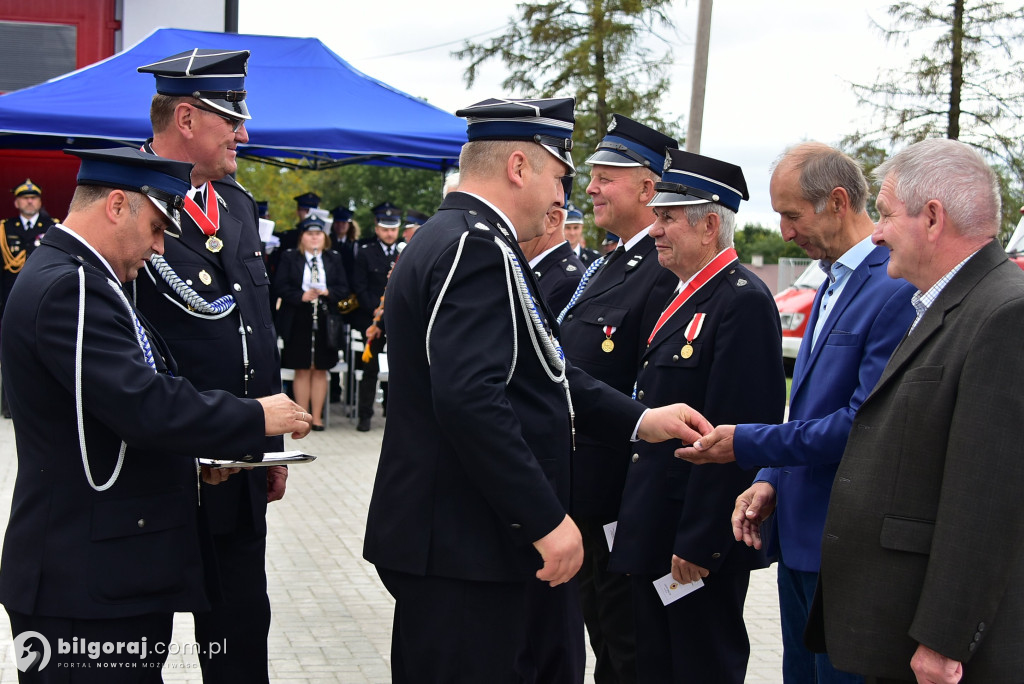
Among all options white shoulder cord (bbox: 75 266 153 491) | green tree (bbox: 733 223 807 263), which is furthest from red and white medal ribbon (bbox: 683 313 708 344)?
green tree (bbox: 733 223 807 263)

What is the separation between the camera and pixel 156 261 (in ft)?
12.0

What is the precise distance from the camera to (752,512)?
3.43 meters

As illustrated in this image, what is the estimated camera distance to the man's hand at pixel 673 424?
11.4ft

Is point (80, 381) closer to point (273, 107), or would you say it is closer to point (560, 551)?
point (560, 551)

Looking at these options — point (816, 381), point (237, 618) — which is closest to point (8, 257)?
point (237, 618)

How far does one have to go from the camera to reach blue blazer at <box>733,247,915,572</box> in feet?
10.4

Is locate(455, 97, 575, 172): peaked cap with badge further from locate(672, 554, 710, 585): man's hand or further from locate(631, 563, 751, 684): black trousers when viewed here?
locate(631, 563, 751, 684): black trousers

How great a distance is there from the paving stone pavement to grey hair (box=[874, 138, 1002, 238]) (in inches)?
116

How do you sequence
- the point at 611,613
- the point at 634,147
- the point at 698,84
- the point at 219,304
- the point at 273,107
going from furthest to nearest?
the point at 698,84
the point at 273,107
the point at 634,147
the point at 611,613
the point at 219,304

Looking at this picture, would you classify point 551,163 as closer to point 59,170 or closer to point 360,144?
point 360,144

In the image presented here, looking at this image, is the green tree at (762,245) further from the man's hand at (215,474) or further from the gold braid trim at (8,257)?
the man's hand at (215,474)

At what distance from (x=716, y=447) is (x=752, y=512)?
24 centimetres

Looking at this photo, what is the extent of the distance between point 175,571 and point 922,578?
1908 millimetres

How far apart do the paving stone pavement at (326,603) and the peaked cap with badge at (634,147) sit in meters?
2.41
